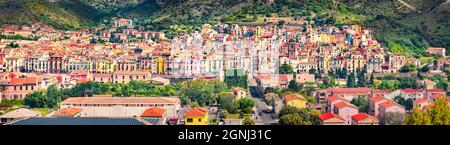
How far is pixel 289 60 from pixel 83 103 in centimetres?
503

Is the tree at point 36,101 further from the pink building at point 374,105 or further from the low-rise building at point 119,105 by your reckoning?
the pink building at point 374,105

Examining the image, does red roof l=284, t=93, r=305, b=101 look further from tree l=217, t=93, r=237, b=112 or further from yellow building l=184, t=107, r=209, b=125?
yellow building l=184, t=107, r=209, b=125

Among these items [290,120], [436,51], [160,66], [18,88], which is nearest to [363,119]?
[290,120]

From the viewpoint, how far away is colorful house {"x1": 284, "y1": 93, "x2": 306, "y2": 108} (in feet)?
22.7

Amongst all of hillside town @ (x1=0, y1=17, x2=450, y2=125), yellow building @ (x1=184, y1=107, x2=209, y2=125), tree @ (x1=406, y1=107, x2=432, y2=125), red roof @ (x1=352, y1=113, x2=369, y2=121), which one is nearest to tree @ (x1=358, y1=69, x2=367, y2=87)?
hillside town @ (x1=0, y1=17, x2=450, y2=125)

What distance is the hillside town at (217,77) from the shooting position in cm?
616

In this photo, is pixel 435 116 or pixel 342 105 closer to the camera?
pixel 435 116

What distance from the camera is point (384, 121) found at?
5.35 meters

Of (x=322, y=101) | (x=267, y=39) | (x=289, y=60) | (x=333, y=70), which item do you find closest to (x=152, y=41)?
(x=267, y=39)

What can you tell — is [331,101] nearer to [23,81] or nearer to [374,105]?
[374,105]

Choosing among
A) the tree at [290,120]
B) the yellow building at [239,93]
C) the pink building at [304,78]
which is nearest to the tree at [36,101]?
the yellow building at [239,93]

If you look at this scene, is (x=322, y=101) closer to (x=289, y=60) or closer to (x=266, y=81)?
(x=266, y=81)

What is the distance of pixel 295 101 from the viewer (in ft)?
23.0
